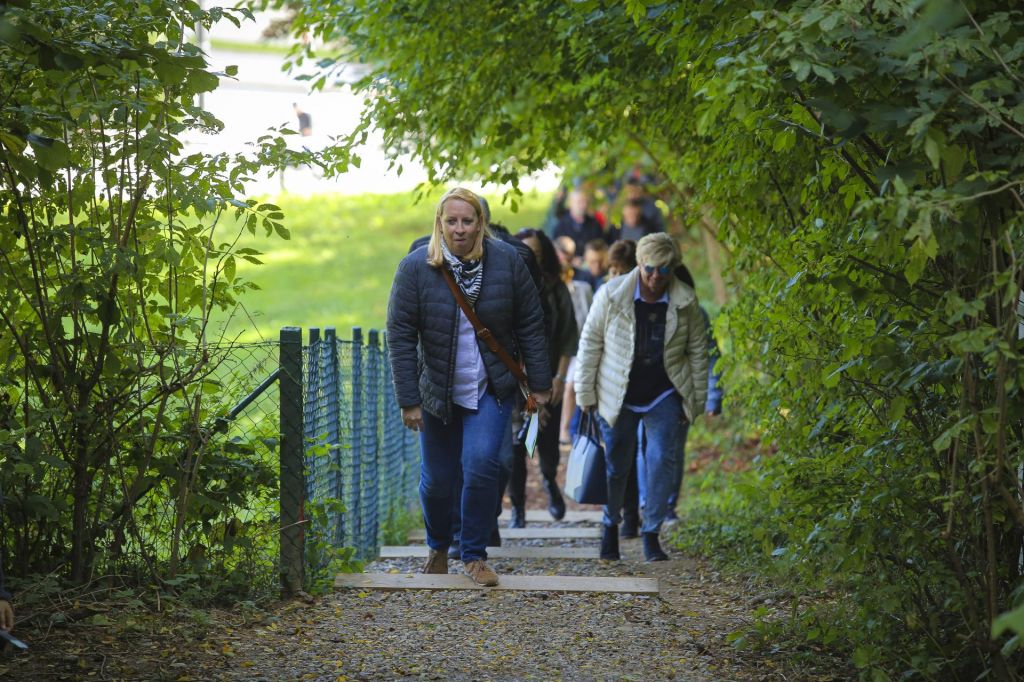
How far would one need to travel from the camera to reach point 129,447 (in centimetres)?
529

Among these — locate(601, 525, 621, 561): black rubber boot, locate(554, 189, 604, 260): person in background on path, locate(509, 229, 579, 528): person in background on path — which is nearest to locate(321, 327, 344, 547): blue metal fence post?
locate(601, 525, 621, 561): black rubber boot

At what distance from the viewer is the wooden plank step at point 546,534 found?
863cm

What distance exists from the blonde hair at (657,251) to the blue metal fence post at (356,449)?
184cm

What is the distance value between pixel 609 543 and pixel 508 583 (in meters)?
1.21

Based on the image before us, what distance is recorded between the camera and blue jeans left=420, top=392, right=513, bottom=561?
626 cm

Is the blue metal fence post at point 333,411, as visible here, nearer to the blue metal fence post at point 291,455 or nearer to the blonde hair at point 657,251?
the blue metal fence post at point 291,455

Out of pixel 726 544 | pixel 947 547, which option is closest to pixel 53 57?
pixel 947 547

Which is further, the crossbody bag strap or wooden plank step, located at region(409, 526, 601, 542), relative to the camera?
wooden plank step, located at region(409, 526, 601, 542)

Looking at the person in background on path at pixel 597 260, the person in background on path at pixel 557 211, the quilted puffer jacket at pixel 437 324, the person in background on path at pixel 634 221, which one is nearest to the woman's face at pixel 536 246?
the quilted puffer jacket at pixel 437 324

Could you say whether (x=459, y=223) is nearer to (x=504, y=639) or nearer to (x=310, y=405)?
(x=310, y=405)

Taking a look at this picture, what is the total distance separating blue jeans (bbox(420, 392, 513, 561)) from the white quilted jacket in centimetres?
118

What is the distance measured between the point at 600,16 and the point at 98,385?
326cm

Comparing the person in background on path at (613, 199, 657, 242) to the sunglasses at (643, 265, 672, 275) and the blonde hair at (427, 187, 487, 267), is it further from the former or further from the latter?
the blonde hair at (427, 187, 487, 267)

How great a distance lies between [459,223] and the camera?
624 centimetres
